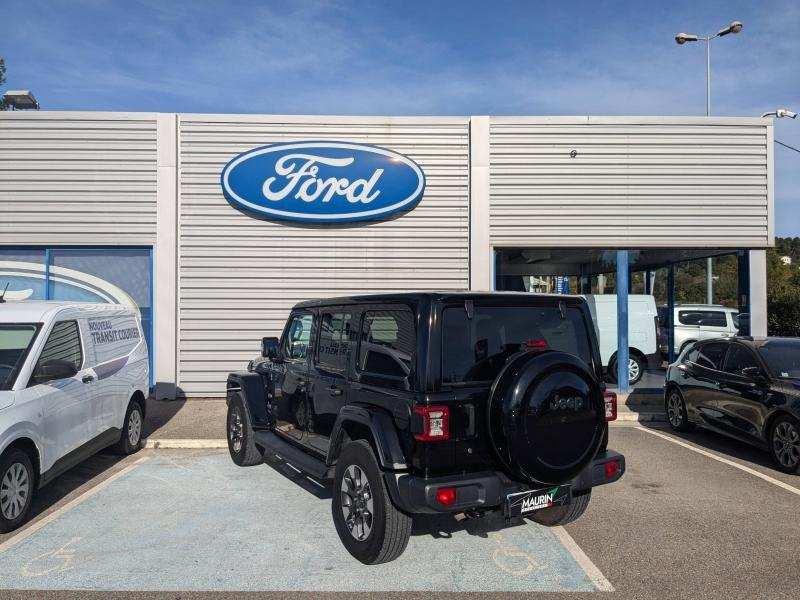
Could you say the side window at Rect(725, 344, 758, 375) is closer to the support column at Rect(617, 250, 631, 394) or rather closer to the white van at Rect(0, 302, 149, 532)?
the support column at Rect(617, 250, 631, 394)

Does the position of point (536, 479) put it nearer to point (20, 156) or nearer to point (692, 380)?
point (692, 380)

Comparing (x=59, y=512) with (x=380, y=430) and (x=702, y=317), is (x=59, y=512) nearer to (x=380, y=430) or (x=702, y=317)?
(x=380, y=430)

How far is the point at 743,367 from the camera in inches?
289

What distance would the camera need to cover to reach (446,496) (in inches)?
140

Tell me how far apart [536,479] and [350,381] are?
5.03 ft

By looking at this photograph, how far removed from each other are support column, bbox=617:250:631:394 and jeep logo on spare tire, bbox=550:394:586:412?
825 centimetres

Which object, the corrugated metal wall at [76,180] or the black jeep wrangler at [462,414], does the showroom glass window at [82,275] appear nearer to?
the corrugated metal wall at [76,180]

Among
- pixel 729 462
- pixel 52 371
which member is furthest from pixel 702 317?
pixel 52 371

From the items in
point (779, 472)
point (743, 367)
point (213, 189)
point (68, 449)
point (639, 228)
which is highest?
point (213, 189)

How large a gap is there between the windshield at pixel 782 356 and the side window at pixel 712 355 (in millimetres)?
619

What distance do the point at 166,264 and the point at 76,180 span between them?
2326 millimetres

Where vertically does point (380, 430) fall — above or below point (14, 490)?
above

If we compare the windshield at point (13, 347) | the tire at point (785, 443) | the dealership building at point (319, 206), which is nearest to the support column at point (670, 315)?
the dealership building at point (319, 206)

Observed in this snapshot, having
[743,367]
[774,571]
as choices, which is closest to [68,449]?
[774,571]
